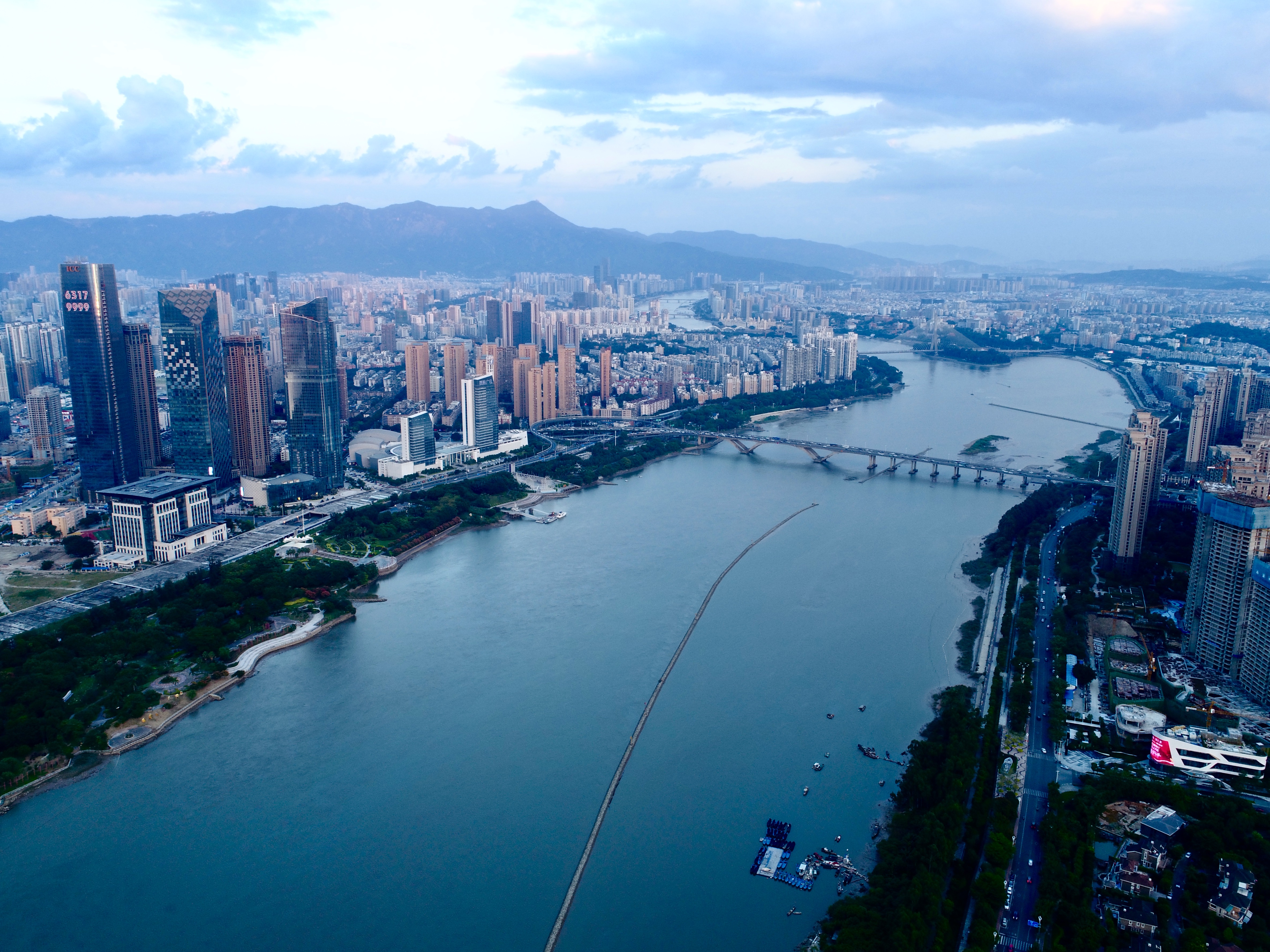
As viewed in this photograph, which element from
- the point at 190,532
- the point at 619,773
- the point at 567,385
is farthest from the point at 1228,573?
the point at 567,385

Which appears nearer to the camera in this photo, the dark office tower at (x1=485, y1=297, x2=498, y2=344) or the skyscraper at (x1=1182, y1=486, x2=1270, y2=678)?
the skyscraper at (x1=1182, y1=486, x2=1270, y2=678)

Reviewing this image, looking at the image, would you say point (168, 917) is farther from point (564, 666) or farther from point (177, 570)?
point (177, 570)

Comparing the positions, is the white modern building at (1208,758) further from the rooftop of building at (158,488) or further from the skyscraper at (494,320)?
the skyscraper at (494,320)

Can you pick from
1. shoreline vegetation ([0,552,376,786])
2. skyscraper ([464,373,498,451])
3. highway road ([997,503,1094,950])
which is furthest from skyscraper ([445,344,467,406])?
highway road ([997,503,1094,950])

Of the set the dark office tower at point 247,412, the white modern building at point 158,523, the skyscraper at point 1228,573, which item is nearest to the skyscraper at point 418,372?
the dark office tower at point 247,412

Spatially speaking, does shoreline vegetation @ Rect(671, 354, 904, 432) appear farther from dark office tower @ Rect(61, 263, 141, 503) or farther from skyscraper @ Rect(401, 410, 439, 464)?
dark office tower @ Rect(61, 263, 141, 503)

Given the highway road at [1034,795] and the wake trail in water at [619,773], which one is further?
the wake trail in water at [619,773]
